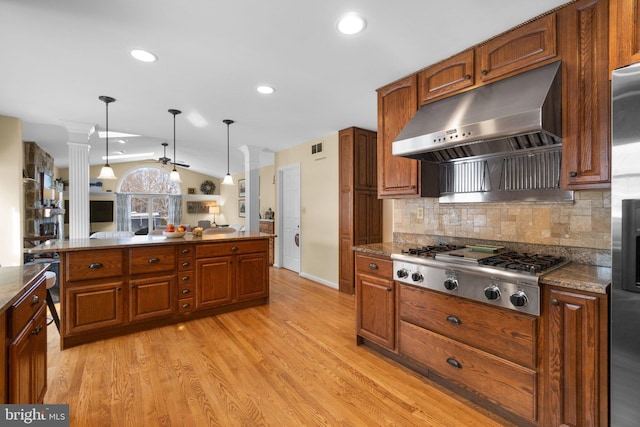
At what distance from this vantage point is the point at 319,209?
5043 mm

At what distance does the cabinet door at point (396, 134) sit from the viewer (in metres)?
2.54

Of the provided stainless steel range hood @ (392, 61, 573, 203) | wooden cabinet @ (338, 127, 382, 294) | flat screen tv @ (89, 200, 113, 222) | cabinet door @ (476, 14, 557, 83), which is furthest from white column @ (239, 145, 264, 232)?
flat screen tv @ (89, 200, 113, 222)

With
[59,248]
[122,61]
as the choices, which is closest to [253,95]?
[122,61]

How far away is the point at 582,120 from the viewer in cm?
166

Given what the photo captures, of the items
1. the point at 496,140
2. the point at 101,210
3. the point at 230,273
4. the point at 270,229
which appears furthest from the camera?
the point at 101,210

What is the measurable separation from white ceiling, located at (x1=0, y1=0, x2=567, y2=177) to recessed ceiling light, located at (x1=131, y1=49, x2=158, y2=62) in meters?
0.06

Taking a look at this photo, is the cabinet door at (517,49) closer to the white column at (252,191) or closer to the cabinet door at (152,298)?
the cabinet door at (152,298)

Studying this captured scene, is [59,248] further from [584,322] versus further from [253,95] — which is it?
[584,322]

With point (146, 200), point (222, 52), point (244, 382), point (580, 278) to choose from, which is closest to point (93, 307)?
point (244, 382)

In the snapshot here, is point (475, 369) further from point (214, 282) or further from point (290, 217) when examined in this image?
point (290, 217)

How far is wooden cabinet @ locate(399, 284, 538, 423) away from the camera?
162 centimetres

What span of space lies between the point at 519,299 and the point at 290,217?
469 cm

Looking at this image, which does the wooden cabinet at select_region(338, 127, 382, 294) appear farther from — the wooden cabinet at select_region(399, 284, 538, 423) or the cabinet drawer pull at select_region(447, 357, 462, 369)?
the cabinet drawer pull at select_region(447, 357, 462, 369)

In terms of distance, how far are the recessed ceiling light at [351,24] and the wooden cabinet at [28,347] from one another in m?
2.27
